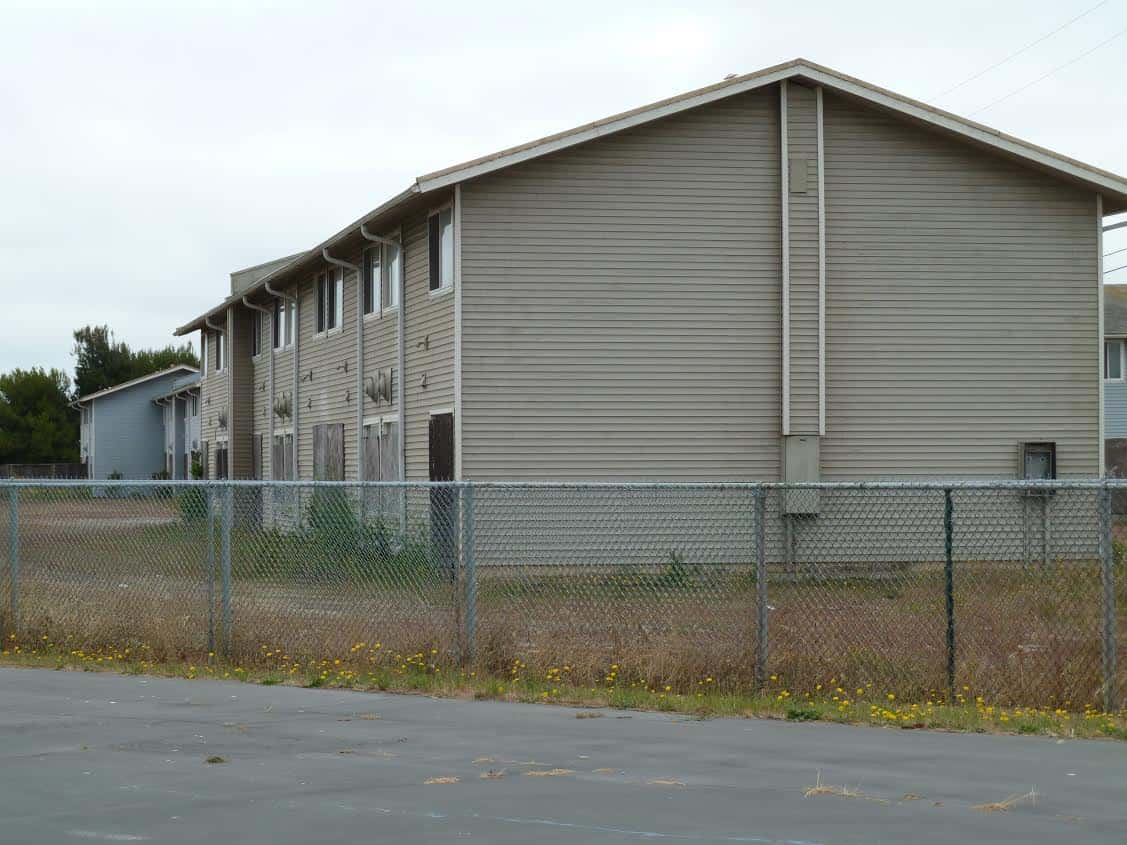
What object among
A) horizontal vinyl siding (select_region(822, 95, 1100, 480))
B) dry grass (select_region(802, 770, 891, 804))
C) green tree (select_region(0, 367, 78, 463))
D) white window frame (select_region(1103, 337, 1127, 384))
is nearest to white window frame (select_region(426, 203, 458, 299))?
horizontal vinyl siding (select_region(822, 95, 1100, 480))

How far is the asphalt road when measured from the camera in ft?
22.1

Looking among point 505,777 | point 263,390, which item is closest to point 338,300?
point 263,390

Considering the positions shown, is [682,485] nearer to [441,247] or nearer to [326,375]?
[441,247]

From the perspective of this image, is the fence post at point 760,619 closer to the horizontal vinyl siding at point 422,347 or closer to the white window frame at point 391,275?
the horizontal vinyl siding at point 422,347

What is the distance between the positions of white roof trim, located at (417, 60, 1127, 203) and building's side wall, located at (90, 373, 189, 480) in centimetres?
5407

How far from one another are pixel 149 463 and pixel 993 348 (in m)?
56.1

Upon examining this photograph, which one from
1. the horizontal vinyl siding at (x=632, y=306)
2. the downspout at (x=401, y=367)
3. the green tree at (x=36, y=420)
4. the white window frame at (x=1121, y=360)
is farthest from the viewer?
the green tree at (x=36, y=420)

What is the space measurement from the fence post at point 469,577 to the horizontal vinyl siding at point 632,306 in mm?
9420

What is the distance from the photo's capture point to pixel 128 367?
9912 centimetres

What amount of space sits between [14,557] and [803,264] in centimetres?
1201

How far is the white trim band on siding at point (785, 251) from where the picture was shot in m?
21.2

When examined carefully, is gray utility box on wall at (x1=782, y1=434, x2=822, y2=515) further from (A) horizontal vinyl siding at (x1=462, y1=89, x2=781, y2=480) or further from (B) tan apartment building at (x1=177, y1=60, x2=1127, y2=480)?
(A) horizontal vinyl siding at (x1=462, y1=89, x2=781, y2=480)

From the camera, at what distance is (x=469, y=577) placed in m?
10.9

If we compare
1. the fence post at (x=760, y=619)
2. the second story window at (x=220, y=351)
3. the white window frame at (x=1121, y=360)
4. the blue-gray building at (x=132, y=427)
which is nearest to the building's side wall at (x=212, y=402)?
the second story window at (x=220, y=351)
